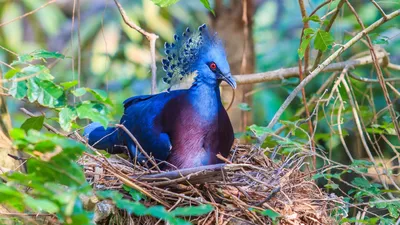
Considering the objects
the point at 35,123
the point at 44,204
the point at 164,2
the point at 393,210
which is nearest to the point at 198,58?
the point at 164,2

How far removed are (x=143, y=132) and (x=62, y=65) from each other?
3.40 meters

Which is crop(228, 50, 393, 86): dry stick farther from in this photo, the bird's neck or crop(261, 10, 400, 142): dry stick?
the bird's neck

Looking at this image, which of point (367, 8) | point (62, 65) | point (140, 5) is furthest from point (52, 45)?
point (367, 8)

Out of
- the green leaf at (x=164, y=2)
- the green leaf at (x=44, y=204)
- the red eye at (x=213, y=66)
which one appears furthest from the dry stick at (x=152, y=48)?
the green leaf at (x=44, y=204)

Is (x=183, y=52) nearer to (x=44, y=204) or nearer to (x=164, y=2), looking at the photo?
(x=164, y=2)

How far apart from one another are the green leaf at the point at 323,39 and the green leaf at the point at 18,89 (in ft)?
4.73

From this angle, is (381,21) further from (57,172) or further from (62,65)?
(62,65)

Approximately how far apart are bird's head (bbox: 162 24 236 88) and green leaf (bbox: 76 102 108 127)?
110 centimetres

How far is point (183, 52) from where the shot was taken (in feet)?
9.58

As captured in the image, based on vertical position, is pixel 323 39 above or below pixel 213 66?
above

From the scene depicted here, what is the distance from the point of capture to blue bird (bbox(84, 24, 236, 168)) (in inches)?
109

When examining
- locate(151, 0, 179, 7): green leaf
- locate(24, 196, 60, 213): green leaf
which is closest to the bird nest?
locate(151, 0, 179, 7): green leaf

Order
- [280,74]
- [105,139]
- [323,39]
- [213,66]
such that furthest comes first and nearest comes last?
A: [280,74] → [105,139] → [213,66] → [323,39]

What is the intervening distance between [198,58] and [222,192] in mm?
771
